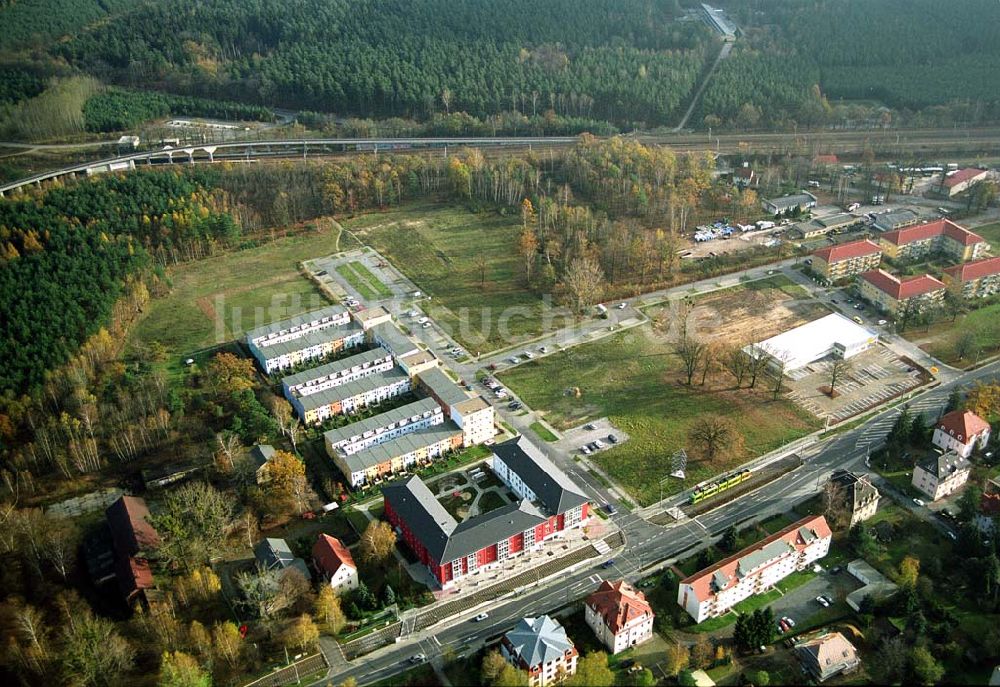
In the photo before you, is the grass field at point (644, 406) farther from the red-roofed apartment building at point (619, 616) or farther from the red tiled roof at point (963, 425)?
the red-roofed apartment building at point (619, 616)

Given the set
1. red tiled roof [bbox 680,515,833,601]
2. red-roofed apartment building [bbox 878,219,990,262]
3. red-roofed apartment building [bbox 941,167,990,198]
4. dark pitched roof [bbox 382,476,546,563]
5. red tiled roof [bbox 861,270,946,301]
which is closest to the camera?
red tiled roof [bbox 680,515,833,601]

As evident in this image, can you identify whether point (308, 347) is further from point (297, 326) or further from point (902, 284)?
point (902, 284)

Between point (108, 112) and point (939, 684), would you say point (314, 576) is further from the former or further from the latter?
point (108, 112)

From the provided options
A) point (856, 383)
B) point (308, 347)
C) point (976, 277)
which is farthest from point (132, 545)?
point (976, 277)

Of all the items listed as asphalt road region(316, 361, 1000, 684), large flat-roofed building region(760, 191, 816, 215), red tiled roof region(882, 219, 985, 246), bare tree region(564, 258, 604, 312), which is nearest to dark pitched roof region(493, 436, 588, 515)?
asphalt road region(316, 361, 1000, 684)


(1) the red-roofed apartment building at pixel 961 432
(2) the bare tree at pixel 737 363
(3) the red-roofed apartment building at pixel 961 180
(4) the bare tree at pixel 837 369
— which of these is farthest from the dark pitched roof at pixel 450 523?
(3) the red-roofed apartment building at pixel 961 180

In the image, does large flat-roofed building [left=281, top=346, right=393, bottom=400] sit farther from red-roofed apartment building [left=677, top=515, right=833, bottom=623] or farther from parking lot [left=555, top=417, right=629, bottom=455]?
red-roofed apartment building [left=677, top=515, right=833, bottom=623]
